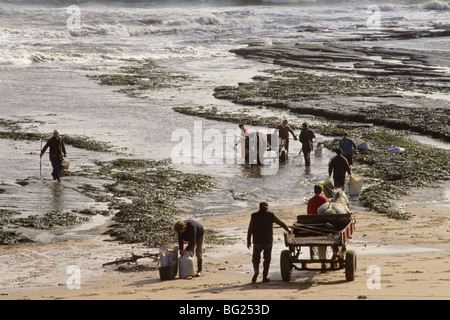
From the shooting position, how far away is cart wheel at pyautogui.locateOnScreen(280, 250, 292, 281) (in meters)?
11.2

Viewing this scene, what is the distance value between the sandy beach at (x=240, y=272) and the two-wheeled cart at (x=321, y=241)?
0.27 metres

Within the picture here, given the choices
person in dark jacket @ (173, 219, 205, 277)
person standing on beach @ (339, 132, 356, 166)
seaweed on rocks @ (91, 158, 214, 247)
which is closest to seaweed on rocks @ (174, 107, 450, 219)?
person standing on beach @ (339, 132, 356, 166)

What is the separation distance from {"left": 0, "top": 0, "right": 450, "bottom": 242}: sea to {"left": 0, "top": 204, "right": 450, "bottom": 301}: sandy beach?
165 centimetres

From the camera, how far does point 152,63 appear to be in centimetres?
5175

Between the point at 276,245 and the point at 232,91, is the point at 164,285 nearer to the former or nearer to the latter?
the point at 276,245

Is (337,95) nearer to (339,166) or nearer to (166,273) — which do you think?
(339,166)

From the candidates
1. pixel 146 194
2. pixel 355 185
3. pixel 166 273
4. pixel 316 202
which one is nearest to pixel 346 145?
pixel 355 185

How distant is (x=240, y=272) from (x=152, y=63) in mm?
41024

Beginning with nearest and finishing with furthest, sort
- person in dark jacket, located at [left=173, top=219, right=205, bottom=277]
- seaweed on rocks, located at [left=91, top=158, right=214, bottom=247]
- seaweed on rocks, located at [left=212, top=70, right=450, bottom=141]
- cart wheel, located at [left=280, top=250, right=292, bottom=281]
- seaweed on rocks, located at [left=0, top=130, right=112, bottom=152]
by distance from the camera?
cart wheel, located at [left=280, top=250, right=292, bottom=281] → person in dark jacket, located at [left=173, top=219, right=205, bottom=277] → seaweed on rocks, located at [left=91, top=158, right=214, bottom=247] → seaweed on rocks, located at [left=0, top=130, right=112, bottom=152] → seaweed on rocks, located at [left=212, top=70, right=450, bottom=141]

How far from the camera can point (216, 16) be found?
9225 centimetres

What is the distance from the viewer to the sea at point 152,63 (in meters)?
19.3

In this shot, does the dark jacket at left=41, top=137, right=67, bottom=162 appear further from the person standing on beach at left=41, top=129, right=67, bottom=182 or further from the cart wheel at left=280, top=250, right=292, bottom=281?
the cart wheel at left=280, top=250, right=292, bottom=281

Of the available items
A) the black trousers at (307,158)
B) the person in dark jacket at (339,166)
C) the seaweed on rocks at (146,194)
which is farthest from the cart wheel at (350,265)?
the black trousers at (307,158)

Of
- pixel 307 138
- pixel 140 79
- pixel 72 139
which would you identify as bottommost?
pixel 72 139
